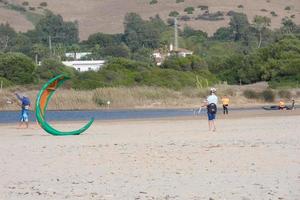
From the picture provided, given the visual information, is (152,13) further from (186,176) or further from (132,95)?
(186,176)

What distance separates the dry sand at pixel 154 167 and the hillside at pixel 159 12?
149m

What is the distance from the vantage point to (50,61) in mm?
76688

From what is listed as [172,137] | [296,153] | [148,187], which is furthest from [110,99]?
[148,187]

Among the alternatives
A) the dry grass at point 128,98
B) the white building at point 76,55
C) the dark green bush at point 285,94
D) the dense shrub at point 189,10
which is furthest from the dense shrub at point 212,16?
the dry grass at point 128,98

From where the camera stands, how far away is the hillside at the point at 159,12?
17688 centimetres

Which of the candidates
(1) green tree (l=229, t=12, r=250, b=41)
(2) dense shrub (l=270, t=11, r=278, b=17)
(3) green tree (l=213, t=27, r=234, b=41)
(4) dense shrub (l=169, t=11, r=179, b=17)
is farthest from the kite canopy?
(4) dense shrub (l=169, t=11, r=179, b=17)

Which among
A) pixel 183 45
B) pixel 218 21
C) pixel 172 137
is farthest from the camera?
pixel 218 21

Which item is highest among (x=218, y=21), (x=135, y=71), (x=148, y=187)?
(x=218, y=21)

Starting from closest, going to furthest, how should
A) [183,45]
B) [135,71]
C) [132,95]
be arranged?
1. [132,95]
2. [135,71]
3. [183,45]

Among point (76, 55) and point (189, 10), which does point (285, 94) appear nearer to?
point (76, 55)

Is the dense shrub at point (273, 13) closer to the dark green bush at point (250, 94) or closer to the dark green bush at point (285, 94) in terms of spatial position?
the dark green bush at point (285, 94)

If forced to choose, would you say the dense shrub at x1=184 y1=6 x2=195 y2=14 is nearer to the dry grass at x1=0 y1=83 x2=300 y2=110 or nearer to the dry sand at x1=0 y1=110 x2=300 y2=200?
the dry grass at x1=0 y1=83 x2=300 y2=110

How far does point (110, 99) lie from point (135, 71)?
16.7 meters

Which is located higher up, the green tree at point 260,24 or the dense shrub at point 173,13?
the dense shrub at point 173,13
